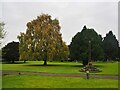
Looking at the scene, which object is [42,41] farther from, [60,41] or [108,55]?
[108,55]

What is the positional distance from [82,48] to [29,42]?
14302 millimetres

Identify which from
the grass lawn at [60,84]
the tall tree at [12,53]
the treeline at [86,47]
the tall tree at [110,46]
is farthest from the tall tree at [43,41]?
the grass lawn at [60,84]

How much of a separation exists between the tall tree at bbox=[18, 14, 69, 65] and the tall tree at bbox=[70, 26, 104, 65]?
325 cm

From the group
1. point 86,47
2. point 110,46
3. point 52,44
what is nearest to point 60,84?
point 86,47

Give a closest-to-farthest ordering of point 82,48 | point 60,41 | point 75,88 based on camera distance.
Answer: point 75,88 → point 82,48 → point 60,41

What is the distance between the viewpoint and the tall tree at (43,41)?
70.7 m

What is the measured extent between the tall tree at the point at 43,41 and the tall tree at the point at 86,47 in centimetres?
325

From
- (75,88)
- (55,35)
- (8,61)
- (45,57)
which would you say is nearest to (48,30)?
(55,35)

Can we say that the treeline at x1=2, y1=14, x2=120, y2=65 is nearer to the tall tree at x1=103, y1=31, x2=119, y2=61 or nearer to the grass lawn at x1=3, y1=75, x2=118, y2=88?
the tall tree at x1=103, y1=31, x2=119, y2=61

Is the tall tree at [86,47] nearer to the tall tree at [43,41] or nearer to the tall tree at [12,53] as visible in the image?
the tall tree at [43,41]

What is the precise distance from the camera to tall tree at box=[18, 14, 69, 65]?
70.7m

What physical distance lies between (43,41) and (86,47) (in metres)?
11.3

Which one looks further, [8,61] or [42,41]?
[8,61]

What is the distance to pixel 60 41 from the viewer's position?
7488 centimetres
